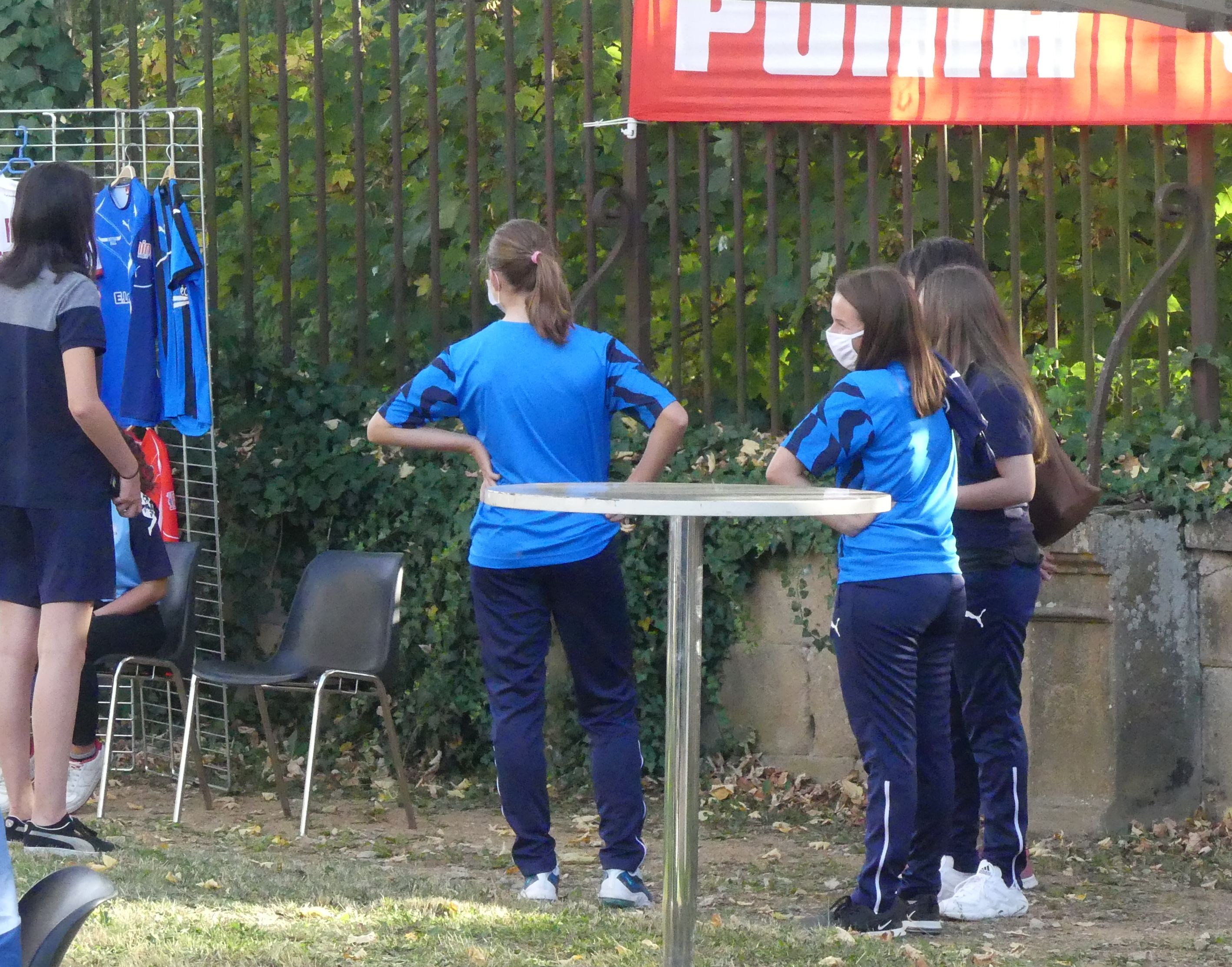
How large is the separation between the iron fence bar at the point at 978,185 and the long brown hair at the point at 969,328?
1.68m

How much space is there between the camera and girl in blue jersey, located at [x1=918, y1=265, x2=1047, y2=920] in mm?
Result: 4578

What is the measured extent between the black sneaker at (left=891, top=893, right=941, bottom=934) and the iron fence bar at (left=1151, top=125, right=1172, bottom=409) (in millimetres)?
2398

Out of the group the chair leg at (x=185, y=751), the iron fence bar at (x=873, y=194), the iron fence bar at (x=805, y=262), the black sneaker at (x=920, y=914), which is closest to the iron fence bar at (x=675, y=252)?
the iron fence bar at (x=805, y=262)

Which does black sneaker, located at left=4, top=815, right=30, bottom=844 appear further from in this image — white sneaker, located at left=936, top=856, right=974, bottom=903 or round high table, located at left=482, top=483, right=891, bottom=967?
white sneaker, located at left=936, top=856, right=974, bottom=903

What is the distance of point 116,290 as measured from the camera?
6023mm

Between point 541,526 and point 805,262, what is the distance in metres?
2.35

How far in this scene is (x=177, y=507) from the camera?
669cm

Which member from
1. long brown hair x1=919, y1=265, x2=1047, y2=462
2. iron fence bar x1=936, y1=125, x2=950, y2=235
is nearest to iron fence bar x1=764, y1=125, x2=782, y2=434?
iron fence bar x1=936, y1=125, x2=950, y2=235

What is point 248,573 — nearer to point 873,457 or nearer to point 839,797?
point 839,797

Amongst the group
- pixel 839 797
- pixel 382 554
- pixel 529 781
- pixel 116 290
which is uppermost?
pixel 116 290

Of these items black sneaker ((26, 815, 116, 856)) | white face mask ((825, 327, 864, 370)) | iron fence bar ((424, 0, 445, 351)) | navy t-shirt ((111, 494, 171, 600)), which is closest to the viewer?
white face mask ((825, 327, 864, 370))

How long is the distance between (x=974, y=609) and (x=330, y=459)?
3.05 m

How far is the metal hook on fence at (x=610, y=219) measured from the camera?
6.69m

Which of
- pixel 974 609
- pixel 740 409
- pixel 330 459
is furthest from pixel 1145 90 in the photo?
pixel 330 459
